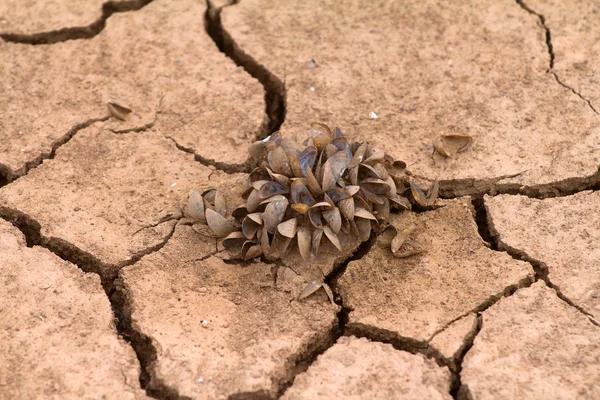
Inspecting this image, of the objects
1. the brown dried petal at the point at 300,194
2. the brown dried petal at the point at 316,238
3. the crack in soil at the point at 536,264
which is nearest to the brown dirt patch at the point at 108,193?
the brown dried petal at the point at 300,194

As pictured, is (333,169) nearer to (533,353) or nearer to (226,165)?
(226,165)

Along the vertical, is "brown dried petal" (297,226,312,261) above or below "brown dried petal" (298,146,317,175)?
below

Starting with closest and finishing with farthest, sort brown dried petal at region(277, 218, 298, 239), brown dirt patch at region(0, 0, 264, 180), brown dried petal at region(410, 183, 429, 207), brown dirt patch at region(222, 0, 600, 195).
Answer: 1. brown dried petal at region(277, 218, 298, 239)
2. brown dried petal at region(410, 183, 429, 207)
3. brown dirt patch at region(222, 0, 600, 195)
4. brown dirt patch at region(0, 0, 264, 180)

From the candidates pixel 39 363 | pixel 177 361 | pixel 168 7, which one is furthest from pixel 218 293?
pixel 168 7

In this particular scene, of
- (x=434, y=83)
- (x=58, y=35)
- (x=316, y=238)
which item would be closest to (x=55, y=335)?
(x=316, y=238)

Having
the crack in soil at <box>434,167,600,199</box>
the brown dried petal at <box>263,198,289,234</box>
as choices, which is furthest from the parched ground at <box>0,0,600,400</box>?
the brown dried petal at <box>263,198,289,234</box>

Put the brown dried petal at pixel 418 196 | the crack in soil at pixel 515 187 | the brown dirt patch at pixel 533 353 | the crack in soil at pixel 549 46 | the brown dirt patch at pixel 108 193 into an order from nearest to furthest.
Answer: the brown dirt patch at pixel 533 353
the brown dirt patch at pixel 108 193
the brown dried petal at pixel 418 196
the crack in soil at pixel 515 187
the crack in soil at pixel 549 46

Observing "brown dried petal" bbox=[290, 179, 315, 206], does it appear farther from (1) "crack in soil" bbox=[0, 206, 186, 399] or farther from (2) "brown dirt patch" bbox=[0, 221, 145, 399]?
(2) "brown dirt patch" bbox=[0, 221, 145, 399]

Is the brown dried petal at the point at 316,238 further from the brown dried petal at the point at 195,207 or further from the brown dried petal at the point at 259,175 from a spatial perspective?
the brown dried petal at the point at 195,207
